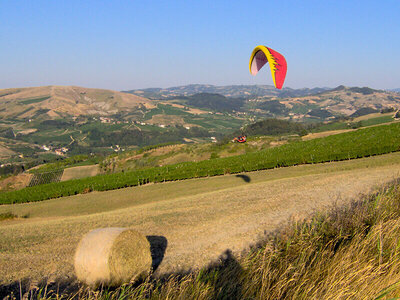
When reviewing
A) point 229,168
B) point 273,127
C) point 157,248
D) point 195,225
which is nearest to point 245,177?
point 229,168

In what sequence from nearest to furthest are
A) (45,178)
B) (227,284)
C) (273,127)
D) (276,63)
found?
(227,284) → (276,63) → (45,178) → (273,127)

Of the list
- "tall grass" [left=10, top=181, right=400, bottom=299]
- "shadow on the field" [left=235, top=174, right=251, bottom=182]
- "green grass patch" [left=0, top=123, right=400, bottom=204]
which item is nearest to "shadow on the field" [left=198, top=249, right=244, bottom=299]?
"tall grass" [left=10, top=181, right=400, bottom=299]

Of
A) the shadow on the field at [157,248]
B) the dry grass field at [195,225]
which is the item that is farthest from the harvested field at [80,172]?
the shadow on the field at [157,248]

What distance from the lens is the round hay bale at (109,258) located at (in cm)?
745

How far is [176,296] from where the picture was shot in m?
4.58

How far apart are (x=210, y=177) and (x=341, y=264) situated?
29027 mm

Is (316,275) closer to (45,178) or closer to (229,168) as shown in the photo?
(229,168)

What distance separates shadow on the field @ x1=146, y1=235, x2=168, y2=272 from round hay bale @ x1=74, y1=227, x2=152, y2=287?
1223mm

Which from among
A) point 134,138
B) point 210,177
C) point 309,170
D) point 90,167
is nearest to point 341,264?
point 309,170

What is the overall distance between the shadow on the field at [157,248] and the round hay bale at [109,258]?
1.22 m

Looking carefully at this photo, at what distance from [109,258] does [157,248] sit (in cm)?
344

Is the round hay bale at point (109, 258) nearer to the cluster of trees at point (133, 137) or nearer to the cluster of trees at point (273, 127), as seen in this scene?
the cluster of trees at point (273, 127)

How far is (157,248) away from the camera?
1070 cm

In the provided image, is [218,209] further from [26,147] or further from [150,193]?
[26,147]
